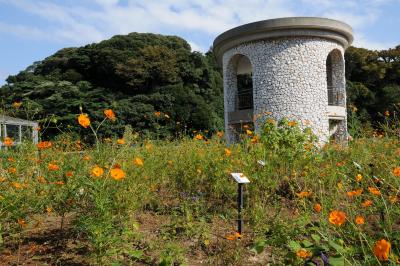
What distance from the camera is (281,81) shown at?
30.9 ft

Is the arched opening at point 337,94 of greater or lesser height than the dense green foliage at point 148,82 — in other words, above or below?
below

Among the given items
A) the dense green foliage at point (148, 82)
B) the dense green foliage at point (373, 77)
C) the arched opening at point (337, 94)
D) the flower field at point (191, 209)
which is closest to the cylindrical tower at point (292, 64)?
the arched opening at point (337, 94)

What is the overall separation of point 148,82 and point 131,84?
149 centimetres

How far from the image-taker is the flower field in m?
2.26

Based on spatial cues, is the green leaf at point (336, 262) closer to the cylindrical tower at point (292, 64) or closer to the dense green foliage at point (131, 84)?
the cylindrical tower at point (292, 64)

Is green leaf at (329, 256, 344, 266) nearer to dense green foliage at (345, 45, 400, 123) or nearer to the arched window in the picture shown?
the arched window

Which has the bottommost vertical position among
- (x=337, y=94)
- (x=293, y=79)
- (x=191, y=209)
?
(x=191, y=209)

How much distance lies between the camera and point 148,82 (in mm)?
24062

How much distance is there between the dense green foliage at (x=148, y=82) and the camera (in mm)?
21000

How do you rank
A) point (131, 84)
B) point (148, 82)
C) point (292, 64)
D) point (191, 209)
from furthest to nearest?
point (148, 82) < point (131, 84) < point (292, 64) < point (191, 209)

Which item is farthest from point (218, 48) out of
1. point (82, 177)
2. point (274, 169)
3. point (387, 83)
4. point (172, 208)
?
point (387, 83)

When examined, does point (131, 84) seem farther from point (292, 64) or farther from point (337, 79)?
point (292, 64)

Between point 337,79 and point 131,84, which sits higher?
point 131,84

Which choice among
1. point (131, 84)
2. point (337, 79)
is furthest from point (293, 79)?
point (131, 84)
